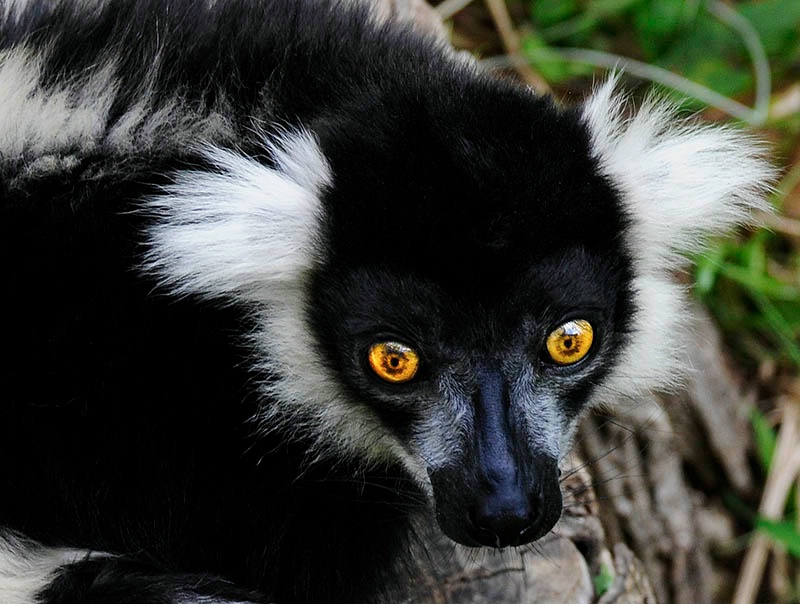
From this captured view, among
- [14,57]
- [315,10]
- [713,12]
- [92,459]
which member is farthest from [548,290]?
[713,12]

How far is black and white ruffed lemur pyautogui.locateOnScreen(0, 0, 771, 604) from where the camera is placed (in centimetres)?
307

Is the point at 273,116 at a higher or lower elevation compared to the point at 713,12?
lower

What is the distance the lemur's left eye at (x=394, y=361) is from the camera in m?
3.15

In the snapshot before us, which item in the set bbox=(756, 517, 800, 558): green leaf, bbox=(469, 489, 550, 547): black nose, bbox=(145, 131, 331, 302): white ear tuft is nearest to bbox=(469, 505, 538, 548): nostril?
bbox=(469, 489, 550, 547): black nose

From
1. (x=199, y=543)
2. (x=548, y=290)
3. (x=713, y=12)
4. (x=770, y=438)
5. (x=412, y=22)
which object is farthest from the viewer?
(x=713, y=12)

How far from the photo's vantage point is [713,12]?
19.3 ft

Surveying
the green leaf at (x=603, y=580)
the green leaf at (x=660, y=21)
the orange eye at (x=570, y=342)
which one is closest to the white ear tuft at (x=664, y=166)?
the orange eye at (x=570, y=342)

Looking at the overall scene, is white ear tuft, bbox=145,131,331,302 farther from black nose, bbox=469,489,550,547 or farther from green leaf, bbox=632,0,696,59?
green leaf, bbox=632,0,696,59

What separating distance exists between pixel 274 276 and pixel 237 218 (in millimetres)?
226

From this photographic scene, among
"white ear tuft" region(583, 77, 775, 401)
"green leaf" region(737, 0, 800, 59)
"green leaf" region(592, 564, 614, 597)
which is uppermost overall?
"green leaf" region(737, 0, 800, 59)

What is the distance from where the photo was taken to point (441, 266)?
3.07 m

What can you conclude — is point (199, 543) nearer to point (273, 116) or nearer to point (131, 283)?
point (131, 283)

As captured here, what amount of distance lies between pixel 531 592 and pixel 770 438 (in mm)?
1975

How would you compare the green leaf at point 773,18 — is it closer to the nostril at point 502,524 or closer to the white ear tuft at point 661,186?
the white ear tuft at point 661,186
